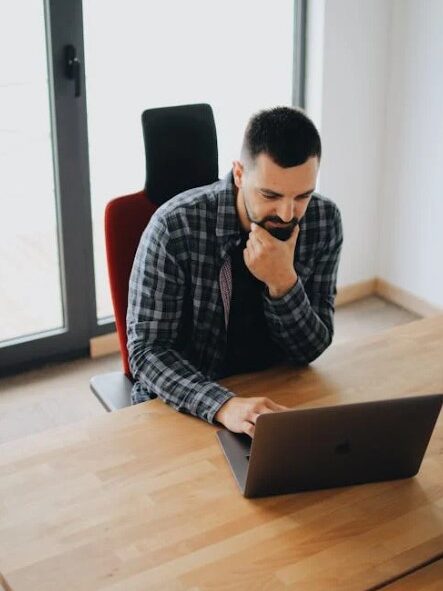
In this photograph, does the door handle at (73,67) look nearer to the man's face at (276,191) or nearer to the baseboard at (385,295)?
the man's face at (276,191)

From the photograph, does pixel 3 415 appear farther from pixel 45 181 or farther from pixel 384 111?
pixel 384 111

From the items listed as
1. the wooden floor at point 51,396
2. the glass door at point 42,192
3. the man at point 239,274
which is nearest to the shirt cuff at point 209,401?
the man at point 239,274

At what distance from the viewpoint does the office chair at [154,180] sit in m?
1.99

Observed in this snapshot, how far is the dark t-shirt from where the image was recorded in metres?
1.93

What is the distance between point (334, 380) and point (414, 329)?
1.11ft

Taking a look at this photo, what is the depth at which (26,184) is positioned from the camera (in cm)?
336

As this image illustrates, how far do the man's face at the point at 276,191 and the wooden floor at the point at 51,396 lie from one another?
1.47 meters

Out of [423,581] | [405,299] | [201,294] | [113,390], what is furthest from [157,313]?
[405,299]

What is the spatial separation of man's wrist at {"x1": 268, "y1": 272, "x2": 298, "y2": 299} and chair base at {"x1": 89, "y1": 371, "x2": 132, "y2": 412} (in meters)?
0.39

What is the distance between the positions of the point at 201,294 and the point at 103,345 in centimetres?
170

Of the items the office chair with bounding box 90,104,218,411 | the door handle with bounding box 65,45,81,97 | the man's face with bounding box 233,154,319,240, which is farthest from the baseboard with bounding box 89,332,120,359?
the man's face with bounding box 233,154,319,240

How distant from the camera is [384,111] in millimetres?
3852

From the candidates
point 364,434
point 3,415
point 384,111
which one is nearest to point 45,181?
point 3,415

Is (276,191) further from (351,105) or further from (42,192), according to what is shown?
(351,105)
